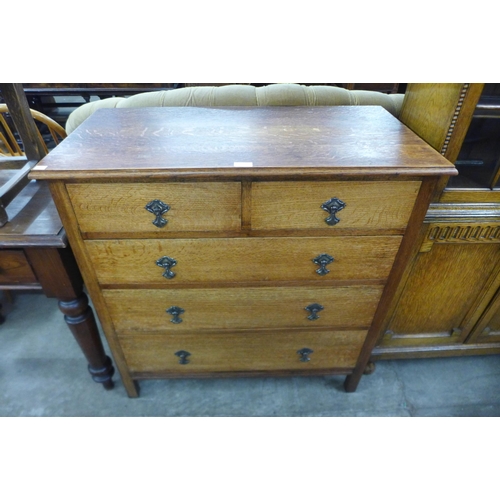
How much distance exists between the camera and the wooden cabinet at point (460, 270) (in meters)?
1.09

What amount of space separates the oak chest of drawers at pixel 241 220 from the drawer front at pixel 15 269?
191 mm

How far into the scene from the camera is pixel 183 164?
823 mm

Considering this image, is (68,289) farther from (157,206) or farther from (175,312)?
(157,206)

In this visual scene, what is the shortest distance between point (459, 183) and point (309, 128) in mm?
527

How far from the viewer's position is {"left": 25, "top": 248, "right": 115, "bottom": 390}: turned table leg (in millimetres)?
1021

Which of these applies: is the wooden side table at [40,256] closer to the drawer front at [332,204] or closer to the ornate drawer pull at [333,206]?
the drawer front at [332,204]

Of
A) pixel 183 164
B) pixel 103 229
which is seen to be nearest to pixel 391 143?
pixel 183 164

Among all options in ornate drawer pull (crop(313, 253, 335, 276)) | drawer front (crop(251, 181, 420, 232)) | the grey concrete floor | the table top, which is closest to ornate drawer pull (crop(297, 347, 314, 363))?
the grey concrete floor

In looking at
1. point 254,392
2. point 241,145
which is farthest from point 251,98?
point 254,392

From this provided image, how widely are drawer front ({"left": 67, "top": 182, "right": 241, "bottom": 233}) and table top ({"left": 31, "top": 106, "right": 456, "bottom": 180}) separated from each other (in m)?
0.05

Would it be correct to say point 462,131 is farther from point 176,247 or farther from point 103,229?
point 103,229

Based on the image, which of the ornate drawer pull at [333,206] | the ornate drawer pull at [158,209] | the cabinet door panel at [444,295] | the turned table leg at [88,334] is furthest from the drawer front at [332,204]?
the turned table leg at [88,334]

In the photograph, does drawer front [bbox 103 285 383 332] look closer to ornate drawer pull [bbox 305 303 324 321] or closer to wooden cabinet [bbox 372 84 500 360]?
ornate drawer pull [bbox 305 303 324 321]

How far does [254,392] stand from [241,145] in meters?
1.11
